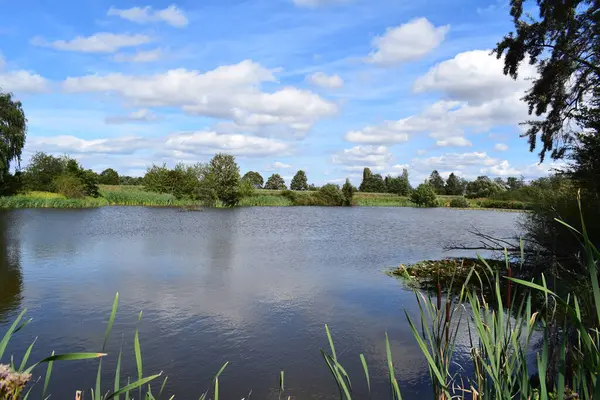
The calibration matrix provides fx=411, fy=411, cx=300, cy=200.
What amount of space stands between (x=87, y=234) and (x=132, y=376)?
52.0 ft

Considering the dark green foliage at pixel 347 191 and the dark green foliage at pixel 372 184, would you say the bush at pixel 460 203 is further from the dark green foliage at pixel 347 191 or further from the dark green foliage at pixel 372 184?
the dark green foliage at pixel 372 184

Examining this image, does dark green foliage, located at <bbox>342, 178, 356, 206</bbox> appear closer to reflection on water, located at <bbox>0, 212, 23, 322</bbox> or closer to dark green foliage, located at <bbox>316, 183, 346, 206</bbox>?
dark green foliage, located at <bbox>316, 183, 346, 206</bbox>

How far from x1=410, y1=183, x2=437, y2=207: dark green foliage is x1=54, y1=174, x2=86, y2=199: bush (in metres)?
47.3

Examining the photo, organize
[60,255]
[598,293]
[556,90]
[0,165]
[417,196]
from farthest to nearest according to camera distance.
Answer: [417,196], [0,165], [60,255], [556,90], [598,293]

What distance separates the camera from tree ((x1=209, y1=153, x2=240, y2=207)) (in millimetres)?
48531

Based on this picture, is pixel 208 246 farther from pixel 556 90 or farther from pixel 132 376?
pixel 556 90

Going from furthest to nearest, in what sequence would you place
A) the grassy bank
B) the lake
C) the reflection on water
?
the grassy bank, the reflection on water, the lake

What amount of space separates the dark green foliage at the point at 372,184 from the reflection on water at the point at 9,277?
76.4 meters

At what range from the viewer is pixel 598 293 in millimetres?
1157

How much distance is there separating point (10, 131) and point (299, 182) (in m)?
63.7

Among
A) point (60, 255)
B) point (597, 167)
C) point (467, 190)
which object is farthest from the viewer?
point (467, 190)

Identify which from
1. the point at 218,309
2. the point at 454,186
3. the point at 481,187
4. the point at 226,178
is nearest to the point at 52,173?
the point at 226,178

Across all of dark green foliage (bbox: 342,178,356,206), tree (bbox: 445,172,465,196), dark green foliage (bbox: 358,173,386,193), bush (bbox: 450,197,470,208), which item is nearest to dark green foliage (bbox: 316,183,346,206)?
dark green foliage (bbox: 342,178,356,206)

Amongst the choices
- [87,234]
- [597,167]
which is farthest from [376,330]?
[87,234]
